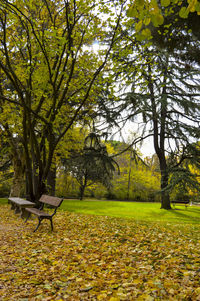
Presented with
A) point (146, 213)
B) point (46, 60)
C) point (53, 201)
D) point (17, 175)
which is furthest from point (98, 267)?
point (146, 213)

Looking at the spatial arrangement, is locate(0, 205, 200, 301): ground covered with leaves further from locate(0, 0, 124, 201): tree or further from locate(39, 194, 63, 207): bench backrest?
locate(0, 0, 124, 201): tree

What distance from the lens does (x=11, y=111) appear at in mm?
10742

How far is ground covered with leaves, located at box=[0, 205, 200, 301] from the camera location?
9.23 ft

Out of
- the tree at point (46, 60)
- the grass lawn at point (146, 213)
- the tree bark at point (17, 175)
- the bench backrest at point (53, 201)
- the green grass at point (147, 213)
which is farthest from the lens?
the tree bark at point (17, 175)

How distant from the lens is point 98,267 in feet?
12.1

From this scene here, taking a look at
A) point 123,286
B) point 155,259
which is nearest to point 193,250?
point 155,259

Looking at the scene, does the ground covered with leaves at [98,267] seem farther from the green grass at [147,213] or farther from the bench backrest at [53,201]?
the green grass at [147,213]

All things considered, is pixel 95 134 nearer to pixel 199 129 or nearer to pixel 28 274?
pixel 199 129

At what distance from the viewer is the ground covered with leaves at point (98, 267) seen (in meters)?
2.81

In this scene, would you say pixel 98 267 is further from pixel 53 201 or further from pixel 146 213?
pixel 146 213

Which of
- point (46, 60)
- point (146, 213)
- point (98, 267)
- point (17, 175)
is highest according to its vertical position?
point (46, 60)

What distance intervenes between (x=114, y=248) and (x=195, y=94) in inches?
460

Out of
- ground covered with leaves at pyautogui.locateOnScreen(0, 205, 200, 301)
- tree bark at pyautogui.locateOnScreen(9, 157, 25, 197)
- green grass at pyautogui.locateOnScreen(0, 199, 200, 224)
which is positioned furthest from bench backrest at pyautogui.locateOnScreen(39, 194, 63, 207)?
tree bark at pyautogui.locateOnScreen(9, 157, 25, 197)

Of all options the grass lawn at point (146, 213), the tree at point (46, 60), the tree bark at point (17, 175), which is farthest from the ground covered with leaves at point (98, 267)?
the tree bark at point (17, 175)
